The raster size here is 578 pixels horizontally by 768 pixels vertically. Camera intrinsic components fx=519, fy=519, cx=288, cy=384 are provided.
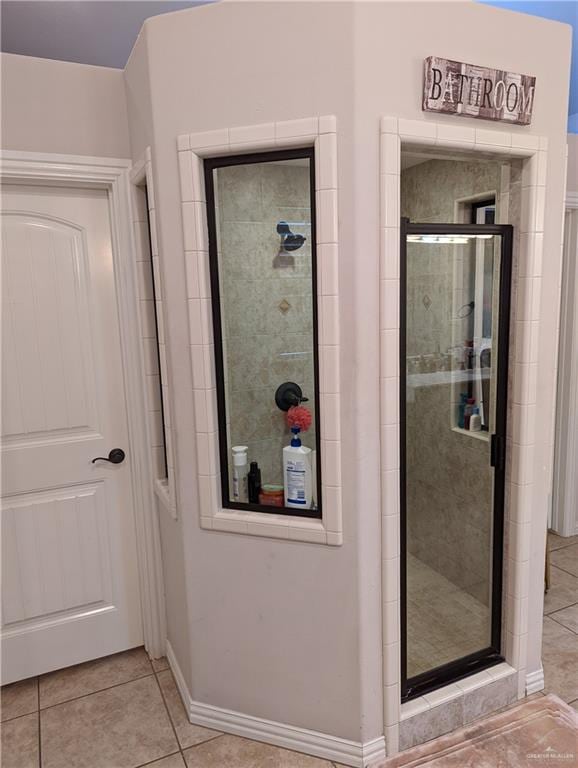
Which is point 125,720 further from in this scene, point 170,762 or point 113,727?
point 170,762

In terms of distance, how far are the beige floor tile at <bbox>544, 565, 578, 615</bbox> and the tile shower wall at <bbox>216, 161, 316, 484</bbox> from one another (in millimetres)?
1766

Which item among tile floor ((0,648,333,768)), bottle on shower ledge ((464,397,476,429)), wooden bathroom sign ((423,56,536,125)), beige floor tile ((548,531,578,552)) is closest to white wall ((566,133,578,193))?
wooden bathroom sign ((423,56,536,125))

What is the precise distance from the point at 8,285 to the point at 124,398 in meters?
0.62

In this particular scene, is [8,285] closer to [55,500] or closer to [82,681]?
[55,500]

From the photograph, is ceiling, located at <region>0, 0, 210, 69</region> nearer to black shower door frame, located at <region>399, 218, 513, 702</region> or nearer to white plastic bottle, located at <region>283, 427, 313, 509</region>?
black shower door frame, located at <region>399, 218, 513, 702</region>

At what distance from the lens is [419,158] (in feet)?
5.61

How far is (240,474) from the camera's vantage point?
6.08 ft

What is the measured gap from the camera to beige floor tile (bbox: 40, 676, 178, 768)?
1849mm

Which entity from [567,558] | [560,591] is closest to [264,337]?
[560,591]

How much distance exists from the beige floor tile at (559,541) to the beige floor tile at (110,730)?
95.9 inches

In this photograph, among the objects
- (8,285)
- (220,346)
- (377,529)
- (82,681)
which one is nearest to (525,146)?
(220,346)

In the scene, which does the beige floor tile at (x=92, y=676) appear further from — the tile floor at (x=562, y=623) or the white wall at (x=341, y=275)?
the tile floor at (x=562, y=623)

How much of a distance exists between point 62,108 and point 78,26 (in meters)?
0.74

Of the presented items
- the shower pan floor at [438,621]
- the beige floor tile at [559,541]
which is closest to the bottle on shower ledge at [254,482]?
the shower pan floor at [438,621]
